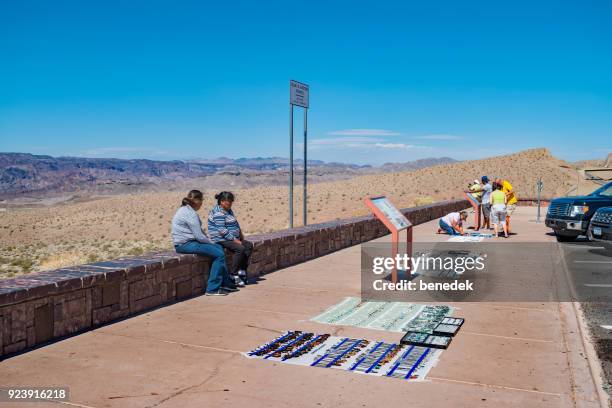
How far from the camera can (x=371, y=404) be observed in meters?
4.09

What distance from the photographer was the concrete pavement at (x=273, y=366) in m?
4.21

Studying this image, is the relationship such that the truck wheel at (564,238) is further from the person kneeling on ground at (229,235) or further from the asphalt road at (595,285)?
the person kneeling on ground at (229,235)

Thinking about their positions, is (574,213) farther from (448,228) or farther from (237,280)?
(237,280)

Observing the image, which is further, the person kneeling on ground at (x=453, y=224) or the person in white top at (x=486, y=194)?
the person in white top at (x=486, y=194)

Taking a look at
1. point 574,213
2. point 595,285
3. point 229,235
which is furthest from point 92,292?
point 574,213

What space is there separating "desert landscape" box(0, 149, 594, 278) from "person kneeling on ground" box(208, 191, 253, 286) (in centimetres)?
1794

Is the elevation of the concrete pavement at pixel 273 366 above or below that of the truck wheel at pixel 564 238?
below

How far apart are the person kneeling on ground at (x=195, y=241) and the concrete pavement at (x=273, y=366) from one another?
603 mm

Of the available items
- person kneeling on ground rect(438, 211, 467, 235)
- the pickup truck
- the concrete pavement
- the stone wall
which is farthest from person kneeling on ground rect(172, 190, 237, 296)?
the pickup truck

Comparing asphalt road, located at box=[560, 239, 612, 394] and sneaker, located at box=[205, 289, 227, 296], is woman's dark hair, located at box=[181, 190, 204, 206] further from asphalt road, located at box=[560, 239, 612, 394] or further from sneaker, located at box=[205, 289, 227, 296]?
asphalt road, located at box=[560, 239, 612, 394]

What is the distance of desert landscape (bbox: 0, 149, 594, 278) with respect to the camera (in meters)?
40.3

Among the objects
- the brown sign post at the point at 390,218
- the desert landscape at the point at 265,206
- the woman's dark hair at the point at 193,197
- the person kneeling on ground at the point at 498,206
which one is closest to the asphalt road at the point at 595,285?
the person kneeling on ground at the point at 498,206

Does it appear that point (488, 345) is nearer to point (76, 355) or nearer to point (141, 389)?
point (141, 389)

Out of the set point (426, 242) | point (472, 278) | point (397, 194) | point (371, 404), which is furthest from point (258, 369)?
point (397, 194)
